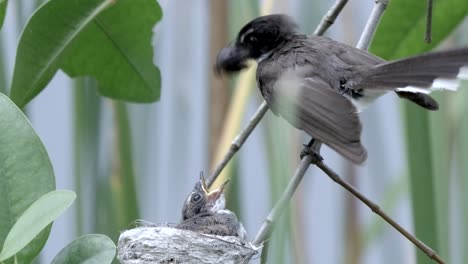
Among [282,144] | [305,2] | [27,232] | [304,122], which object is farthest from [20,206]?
[305,2]

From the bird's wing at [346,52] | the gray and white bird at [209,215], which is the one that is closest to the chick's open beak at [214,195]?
the gray and white bird at [209,215]

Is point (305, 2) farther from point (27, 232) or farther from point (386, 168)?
point (27, 232)

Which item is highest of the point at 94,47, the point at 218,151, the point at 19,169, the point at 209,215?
the point at 94,47

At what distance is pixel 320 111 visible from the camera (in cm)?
189

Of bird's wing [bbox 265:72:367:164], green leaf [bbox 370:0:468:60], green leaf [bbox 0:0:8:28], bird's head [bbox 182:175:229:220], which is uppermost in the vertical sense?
green leaf [bbox 0:0:8:28]

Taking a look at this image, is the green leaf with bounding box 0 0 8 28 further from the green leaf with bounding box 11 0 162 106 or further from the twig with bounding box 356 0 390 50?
the twig with bounding box 356 0 390 50

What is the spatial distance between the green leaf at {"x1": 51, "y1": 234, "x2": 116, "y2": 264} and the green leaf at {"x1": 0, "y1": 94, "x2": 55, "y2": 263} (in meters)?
0.05

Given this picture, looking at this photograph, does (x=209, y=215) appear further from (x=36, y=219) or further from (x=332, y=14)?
(x=36, y=219)

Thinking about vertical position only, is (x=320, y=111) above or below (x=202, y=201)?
above

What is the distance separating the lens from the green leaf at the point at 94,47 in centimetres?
140

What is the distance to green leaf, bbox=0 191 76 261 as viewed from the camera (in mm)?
937

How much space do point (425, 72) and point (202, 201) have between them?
882 mm

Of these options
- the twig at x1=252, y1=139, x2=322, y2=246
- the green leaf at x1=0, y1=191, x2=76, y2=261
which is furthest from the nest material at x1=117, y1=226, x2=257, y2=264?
the green leaf at x1=0, y1=191, x2=76, y2=261

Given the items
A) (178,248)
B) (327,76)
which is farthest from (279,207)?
(327,76)
